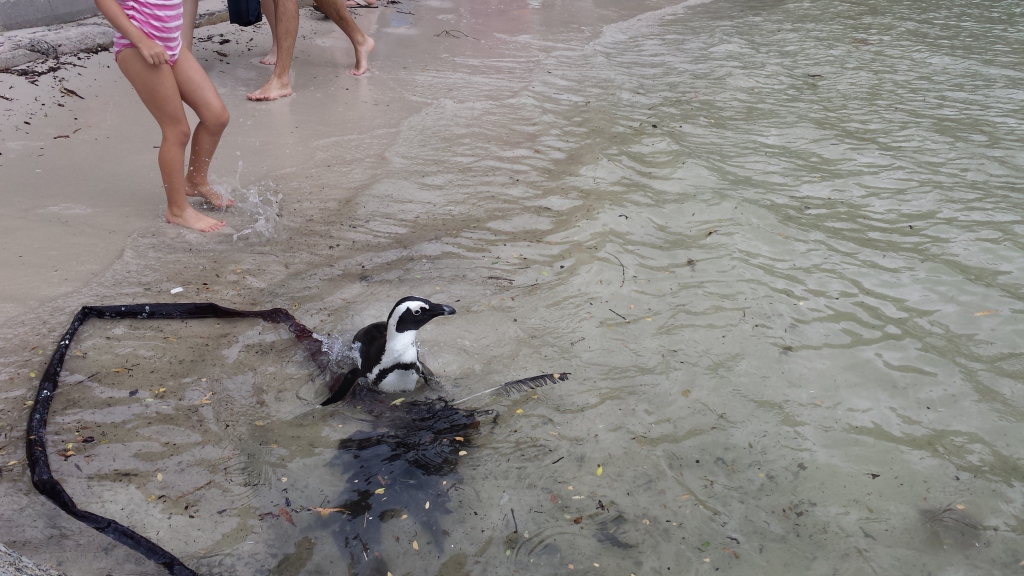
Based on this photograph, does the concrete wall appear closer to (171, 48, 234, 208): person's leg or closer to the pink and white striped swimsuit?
(171, 48, 234, 208): person's leg

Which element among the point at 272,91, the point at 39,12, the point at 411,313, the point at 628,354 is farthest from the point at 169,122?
the point at 39,12

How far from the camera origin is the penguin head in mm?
2932

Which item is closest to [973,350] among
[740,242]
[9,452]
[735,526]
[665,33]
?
[740,242]

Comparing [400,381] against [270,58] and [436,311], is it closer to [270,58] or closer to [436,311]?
[436,311]

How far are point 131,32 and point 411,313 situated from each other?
2004 millimetres

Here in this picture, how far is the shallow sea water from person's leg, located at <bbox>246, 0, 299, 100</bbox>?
3.88 feet

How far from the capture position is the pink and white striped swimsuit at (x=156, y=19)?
11.0ft

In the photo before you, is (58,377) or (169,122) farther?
(169,122)

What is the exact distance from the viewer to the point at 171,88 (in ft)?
11.8

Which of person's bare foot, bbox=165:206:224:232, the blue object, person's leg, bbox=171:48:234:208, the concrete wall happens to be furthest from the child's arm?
the concrete wall

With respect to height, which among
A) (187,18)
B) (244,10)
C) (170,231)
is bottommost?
(170,231)

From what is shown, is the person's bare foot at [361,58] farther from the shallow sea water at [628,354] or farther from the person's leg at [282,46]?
the person's leg at [282,46]

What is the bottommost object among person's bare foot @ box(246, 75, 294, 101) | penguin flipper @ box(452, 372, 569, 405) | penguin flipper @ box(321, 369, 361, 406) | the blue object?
penguin flipper @ box(321, 369, 361, 406)

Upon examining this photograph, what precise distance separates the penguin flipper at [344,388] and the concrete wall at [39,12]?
17.3ft
